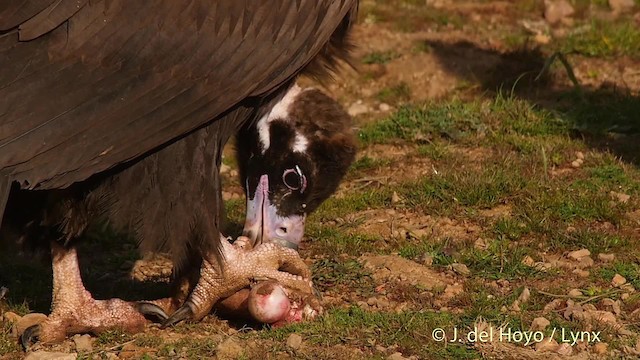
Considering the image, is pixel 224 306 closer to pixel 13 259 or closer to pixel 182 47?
pixel 182 47

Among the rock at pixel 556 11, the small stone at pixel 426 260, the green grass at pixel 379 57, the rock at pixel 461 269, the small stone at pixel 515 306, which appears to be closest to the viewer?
the small stone at pixel 515 306

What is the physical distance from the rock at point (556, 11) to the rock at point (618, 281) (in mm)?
4921

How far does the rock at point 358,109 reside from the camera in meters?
8.99

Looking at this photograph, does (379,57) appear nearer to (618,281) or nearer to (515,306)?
(618,281)

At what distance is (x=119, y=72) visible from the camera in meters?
5.29

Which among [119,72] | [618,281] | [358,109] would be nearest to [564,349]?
[618,281]

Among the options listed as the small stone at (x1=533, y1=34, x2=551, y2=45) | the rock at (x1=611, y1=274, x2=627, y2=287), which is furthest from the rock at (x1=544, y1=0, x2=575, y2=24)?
the rock at (x1=611, y1=274, x2=627, y2=287)

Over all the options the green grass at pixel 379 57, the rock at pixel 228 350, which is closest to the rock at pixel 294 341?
the rock at pixel 228 350

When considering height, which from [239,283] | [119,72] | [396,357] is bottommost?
[396,357]

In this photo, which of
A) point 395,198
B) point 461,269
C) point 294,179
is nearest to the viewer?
point 294,179

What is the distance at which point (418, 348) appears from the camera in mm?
5328

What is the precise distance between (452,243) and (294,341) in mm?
1463

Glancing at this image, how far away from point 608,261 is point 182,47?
243cm

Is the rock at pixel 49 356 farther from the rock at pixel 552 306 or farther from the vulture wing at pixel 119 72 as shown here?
the rock at pixel 552 306
